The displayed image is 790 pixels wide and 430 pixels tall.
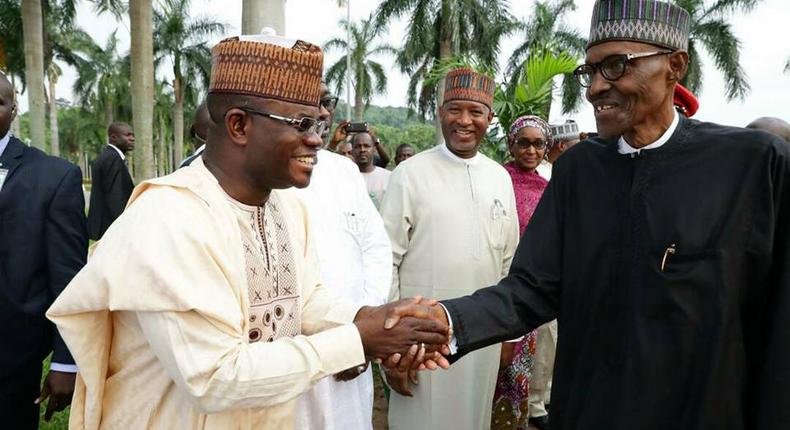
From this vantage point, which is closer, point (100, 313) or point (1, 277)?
point (100, 313)

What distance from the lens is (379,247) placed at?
11.2 ft

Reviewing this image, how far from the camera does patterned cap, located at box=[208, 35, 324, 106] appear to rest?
204 cm

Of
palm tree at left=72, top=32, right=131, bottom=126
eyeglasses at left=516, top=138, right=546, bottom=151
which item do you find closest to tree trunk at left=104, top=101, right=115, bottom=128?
palm tree at left=72, top=32, right=131, bottom=126

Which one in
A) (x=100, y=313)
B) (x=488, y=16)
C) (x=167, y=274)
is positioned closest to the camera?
(x=167, y=274)

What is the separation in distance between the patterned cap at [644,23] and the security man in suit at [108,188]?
23.8ft

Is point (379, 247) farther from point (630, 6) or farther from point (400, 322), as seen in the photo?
point (630, 6)

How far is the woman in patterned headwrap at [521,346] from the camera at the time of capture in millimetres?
4512

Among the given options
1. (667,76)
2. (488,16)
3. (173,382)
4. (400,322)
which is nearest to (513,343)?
(400,322)

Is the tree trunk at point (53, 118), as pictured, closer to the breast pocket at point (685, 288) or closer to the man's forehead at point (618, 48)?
the man's forehead at point (618, 48)

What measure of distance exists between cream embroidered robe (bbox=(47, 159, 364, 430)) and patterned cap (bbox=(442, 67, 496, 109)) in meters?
2.36

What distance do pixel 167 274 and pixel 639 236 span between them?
1.55 meters

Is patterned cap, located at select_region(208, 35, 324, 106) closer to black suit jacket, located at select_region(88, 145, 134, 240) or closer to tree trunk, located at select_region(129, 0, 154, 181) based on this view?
black suit jacket, located at select_region(88, 145, 134, 240)

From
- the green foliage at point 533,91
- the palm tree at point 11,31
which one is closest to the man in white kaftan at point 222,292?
the green foliage at point 533,91

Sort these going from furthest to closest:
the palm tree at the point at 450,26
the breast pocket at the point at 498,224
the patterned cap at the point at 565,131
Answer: the palm tree at the point at 450,26 → the patterned cap at the point at 565,131 → the breast pocket at the point at 498,224
